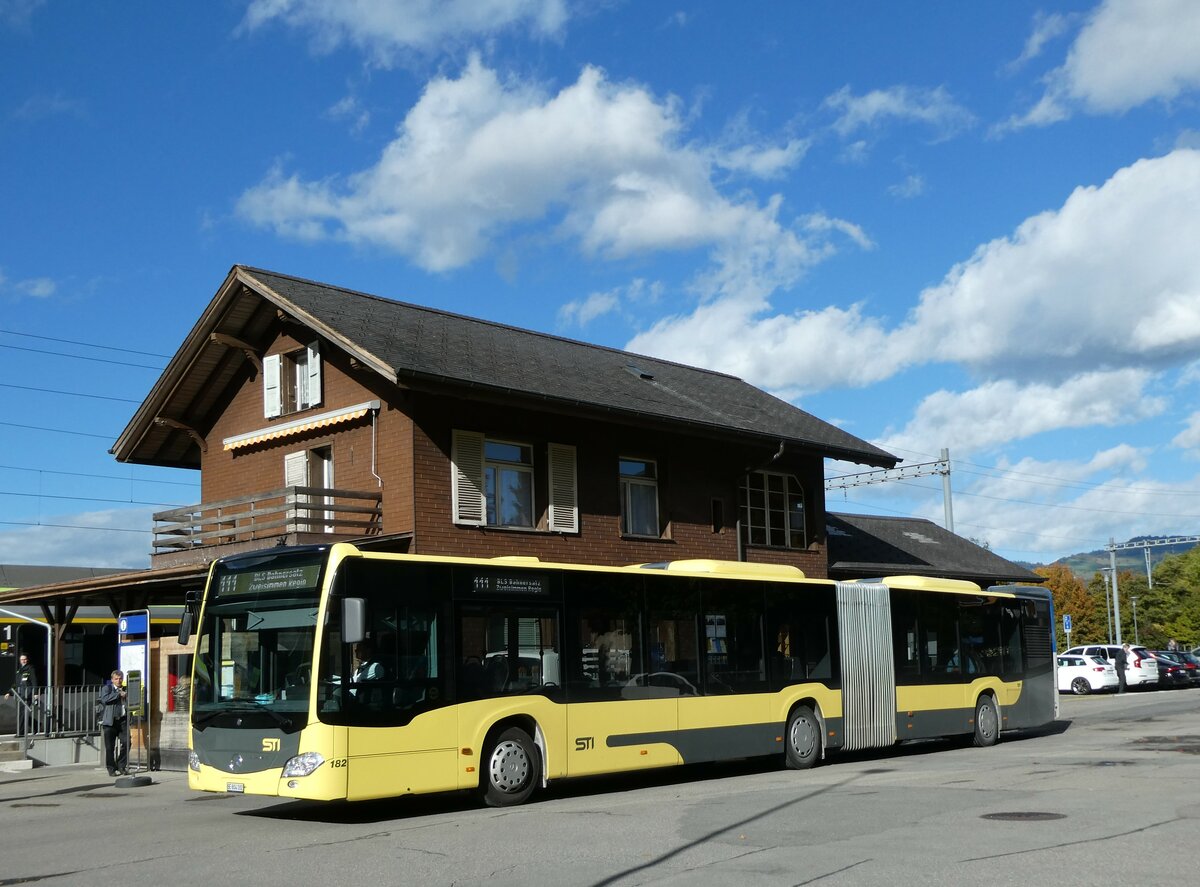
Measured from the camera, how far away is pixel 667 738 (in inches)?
648

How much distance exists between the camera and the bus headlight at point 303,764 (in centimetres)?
1272

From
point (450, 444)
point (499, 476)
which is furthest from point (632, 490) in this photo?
point (450, 444)

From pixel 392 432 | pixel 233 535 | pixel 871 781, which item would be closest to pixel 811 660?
pixel 871 781

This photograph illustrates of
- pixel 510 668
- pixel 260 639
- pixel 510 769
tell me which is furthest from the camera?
pixel 510 668

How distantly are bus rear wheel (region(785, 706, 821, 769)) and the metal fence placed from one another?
1383 cm

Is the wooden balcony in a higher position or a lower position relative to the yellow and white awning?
lower

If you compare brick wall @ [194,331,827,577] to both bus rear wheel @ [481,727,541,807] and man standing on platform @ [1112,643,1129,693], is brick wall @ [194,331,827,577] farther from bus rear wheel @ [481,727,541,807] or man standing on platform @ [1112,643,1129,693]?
man standing on platform @ [1112,643,1129,693]

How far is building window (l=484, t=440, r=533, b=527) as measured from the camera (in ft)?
77.0

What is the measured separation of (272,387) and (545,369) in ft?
18.0

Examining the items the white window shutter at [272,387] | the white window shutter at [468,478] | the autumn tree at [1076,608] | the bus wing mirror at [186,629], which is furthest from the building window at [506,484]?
the autumn tree at [1076,608]

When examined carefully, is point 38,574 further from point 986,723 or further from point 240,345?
point 986,723

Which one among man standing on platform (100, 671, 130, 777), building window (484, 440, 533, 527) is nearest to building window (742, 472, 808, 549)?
building window (484, 440, 533, 527)

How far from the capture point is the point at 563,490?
80.2ft

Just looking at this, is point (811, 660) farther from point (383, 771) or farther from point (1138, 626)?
point (1138, 626)
